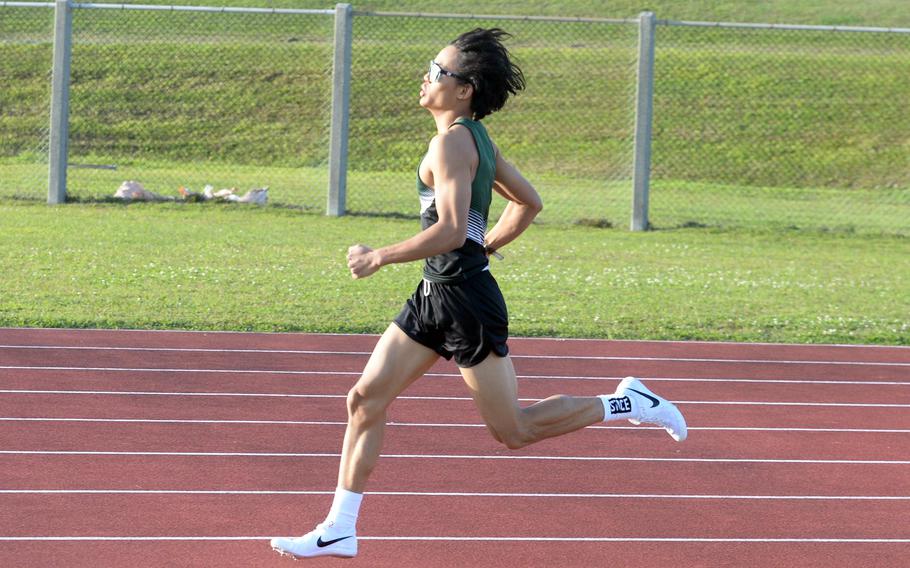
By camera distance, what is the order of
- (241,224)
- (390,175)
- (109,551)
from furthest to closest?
(390,175)
(241,224)
(109,551)

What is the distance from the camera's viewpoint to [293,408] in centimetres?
795

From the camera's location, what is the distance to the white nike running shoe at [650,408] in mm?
5891

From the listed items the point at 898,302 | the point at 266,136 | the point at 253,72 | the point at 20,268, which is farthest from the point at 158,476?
the point at 253,72

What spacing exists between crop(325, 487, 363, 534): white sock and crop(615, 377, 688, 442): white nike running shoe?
129cm

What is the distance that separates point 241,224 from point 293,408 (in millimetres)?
8563

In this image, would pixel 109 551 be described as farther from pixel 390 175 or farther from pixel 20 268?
pixel 390 175

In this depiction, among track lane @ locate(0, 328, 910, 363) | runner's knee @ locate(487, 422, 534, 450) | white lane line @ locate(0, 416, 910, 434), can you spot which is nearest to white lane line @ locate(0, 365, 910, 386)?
track lane @ locate(0, 328, 910, 363)

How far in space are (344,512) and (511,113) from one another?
A: 2797cm

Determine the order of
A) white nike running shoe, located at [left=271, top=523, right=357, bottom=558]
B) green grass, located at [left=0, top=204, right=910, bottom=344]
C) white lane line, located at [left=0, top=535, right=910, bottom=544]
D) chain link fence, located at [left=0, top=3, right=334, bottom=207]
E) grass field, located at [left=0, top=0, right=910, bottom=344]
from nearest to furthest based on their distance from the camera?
1. white nike running shoe, located at [left=271, top=523, right=357, bottom=558]
2. white lane line, located at [left=0, top=535, right=910, bottom=544]
3. green grass, located at [left=0, top=204, right=910, bottom=344]
4. grass field, located at [left=0, top=0, right=910, bottom=344]
5. chain link fence, located at [left=0, top=3, right=334, bottom=207]

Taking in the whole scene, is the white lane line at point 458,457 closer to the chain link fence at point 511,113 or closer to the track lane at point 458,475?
the track lane at point 458,475

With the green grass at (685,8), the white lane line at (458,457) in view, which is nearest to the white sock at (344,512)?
the white lane line at (458,457)

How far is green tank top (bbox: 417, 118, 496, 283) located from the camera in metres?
5.09

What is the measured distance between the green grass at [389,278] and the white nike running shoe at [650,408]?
435 cm

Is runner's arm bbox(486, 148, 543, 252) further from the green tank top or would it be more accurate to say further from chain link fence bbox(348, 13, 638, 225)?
chain link fence bbox(348, 13, 638, 225)
